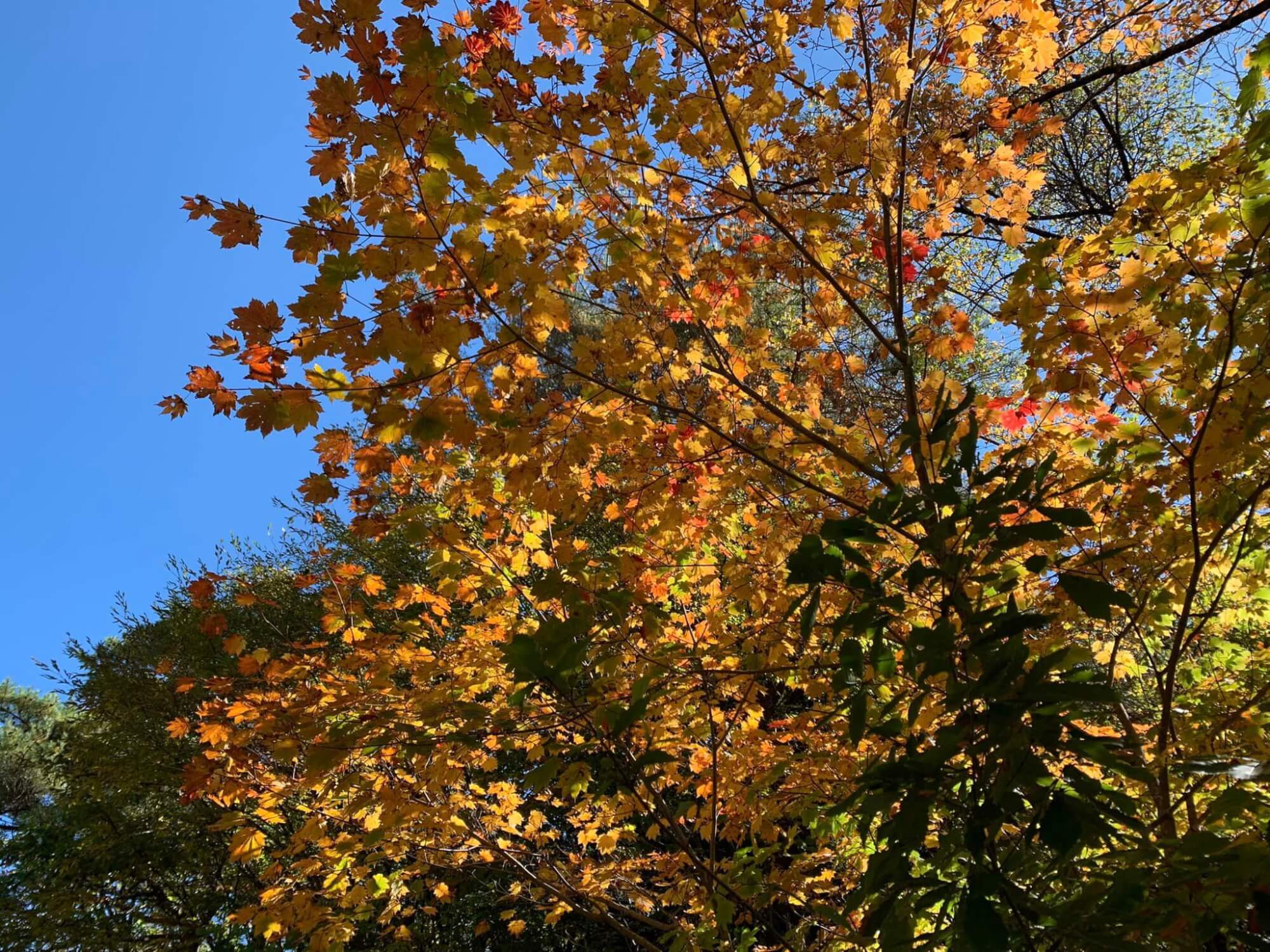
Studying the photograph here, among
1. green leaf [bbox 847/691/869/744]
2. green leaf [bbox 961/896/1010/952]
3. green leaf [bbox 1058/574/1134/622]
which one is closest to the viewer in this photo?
green leaf [bbox 961/896/1010/952]

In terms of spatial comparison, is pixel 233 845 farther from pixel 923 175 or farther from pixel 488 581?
pixel 923 175

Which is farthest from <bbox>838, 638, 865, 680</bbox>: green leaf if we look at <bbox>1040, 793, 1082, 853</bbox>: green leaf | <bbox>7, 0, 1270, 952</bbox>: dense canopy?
<bbox>1040, 793, 1082, 853</bbox>: green leaf

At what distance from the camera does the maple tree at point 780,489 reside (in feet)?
4.24

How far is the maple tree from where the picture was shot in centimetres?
129

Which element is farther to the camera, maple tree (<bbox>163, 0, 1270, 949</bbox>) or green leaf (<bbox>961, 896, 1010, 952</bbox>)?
maple tree (<bbox>163, 0, 1270, 949</bbox>)

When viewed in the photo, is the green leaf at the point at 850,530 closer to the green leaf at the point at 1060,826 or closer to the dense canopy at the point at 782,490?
the dense canopy at the point at 782,490

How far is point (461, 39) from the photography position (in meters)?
2.20

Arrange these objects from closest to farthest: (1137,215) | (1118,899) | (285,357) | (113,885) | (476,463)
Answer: (1118,899), (285,357), (1137,215), (476,463), (113,885)

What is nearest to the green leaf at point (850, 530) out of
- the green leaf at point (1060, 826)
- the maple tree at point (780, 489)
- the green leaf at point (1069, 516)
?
the maple tree at point (780, 489)

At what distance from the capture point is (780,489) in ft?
9.66

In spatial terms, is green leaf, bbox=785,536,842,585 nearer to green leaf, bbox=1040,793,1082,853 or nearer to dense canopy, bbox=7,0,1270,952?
dense canopy, bbox=7,0,1270,952

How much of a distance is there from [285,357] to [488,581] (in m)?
1.30

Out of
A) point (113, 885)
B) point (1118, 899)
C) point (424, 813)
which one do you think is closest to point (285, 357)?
point (1118, 899)

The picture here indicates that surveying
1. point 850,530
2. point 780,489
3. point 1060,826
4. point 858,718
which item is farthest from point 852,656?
point 780,489
